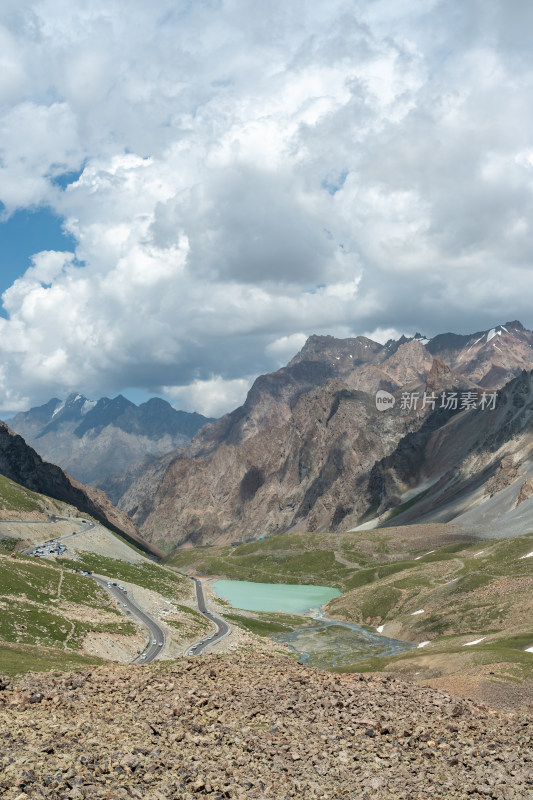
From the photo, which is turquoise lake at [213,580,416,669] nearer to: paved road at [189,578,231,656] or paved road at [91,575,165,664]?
Answer: paved road at [189,578,231,656]

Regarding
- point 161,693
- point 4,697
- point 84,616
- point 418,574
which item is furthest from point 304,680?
point 418,574

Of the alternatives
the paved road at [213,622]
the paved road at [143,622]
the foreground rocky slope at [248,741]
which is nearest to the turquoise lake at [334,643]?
the paved road at [213,622]

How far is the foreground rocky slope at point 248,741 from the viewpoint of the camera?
24281 mm

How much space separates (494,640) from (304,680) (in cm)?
6722

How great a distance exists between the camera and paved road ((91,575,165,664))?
94.3 m

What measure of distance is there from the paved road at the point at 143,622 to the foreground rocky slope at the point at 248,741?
58.3 meters

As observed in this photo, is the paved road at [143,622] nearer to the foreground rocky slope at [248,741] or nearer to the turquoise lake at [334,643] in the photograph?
the turquoise lake at [334,643]

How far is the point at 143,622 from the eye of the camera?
372 feet

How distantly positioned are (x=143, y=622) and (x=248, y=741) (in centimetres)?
9130

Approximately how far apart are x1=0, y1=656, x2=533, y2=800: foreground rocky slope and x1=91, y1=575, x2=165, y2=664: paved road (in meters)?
58.3

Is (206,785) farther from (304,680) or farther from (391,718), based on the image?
(304,680)

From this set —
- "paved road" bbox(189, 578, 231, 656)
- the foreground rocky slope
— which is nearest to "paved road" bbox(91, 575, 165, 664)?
"paved road" bbox(189, 578, 231, 656)

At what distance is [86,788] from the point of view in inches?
880

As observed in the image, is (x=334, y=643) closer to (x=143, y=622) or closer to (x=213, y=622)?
(x=213, y=622)
